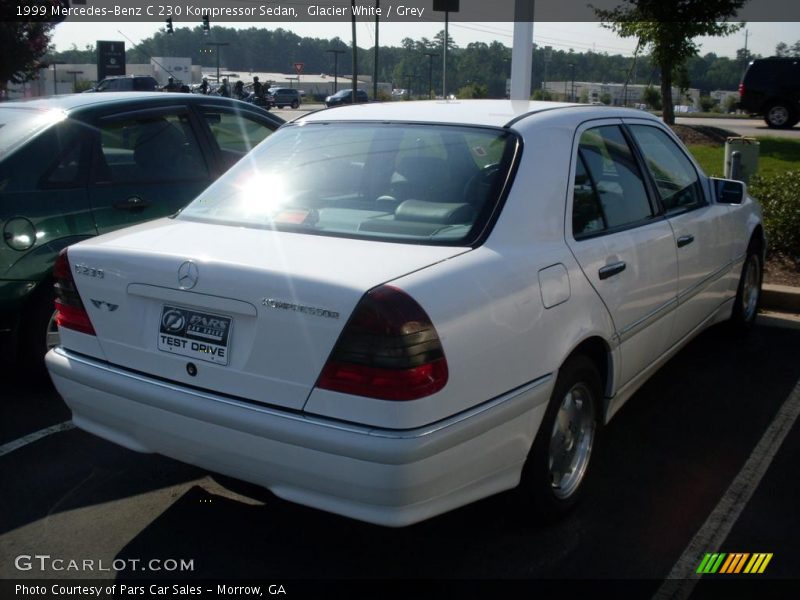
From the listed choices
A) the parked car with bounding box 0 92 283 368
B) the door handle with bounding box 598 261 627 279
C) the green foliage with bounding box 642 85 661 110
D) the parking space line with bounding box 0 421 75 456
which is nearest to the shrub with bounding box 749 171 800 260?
the door handle with bounding box 598 261 627 279

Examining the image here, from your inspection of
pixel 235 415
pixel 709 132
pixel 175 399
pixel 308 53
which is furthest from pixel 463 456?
pixel 308 53

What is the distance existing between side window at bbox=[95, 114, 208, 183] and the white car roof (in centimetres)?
163

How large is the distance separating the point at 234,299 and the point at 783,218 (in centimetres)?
649

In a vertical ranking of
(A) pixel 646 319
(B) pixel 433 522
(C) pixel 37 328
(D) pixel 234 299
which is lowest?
(B) pixel 433 522

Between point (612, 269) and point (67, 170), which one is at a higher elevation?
point (67, 170)

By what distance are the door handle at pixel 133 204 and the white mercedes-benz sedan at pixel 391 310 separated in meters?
1.57

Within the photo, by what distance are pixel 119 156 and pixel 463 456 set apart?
12.0ft

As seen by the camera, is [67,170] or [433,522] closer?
[433,522]

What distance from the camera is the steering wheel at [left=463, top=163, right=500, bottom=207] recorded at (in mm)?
3480

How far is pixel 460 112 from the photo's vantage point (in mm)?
4086

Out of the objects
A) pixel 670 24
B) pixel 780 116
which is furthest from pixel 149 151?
pixel 780 116

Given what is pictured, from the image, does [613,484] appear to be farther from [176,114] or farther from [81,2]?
[81,2]

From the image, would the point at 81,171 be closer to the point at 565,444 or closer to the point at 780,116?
the point at 565,444

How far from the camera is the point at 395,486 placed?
109 inches
